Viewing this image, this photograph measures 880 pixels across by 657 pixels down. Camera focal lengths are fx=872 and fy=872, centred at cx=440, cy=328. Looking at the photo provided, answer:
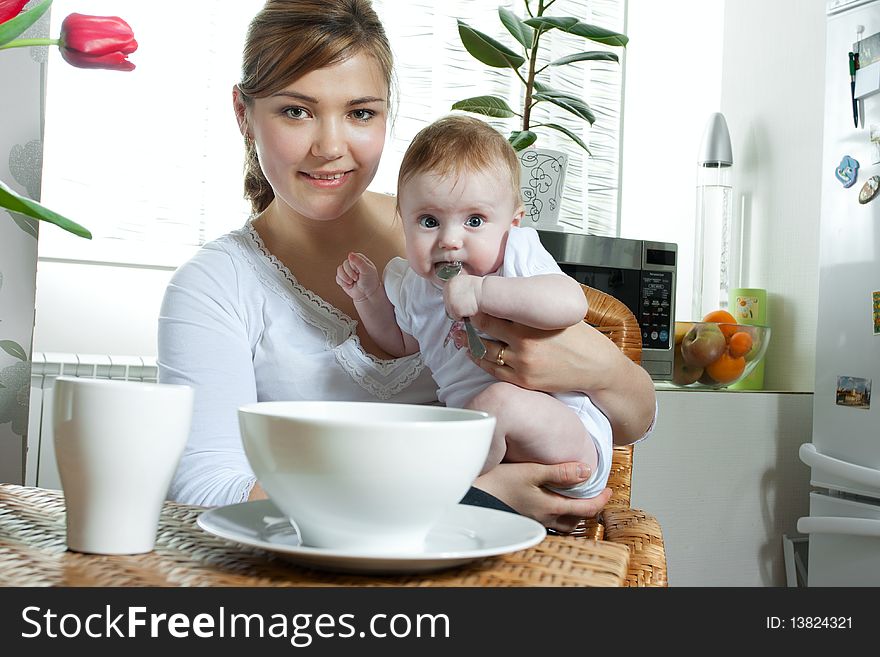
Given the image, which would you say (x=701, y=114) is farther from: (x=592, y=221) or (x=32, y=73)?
(x=32, y=73)

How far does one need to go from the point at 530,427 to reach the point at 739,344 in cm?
153

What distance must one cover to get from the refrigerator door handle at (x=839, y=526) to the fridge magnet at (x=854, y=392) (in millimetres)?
280

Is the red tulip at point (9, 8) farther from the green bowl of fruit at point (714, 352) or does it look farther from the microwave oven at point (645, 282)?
the green bowl of fruit at point (714, 352)

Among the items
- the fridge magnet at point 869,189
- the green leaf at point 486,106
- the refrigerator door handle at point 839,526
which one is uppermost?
the green leaf at point 486,106

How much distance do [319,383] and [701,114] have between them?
2439 millimetres

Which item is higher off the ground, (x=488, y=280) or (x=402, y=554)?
(x=488, y=280)

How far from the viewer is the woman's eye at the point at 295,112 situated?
1.15m

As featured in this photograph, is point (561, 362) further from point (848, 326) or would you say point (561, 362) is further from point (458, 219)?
point (848, 326)

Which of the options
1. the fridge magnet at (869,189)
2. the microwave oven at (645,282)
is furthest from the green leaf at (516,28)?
the fridge magnet at (869,189)

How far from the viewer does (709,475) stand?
232 centimetres

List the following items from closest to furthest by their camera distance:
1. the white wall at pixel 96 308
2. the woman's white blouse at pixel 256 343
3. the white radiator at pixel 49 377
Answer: the woman's white blouse at pixel 256 343 < the white radiator at pixel 49 377 < the white wall at pixel 96 308

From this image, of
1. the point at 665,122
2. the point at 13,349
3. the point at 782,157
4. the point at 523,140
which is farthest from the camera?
the point at 665,122

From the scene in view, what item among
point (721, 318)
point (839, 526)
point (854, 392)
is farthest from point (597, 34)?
point (839, 526)

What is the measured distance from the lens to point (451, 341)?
3.98ft
